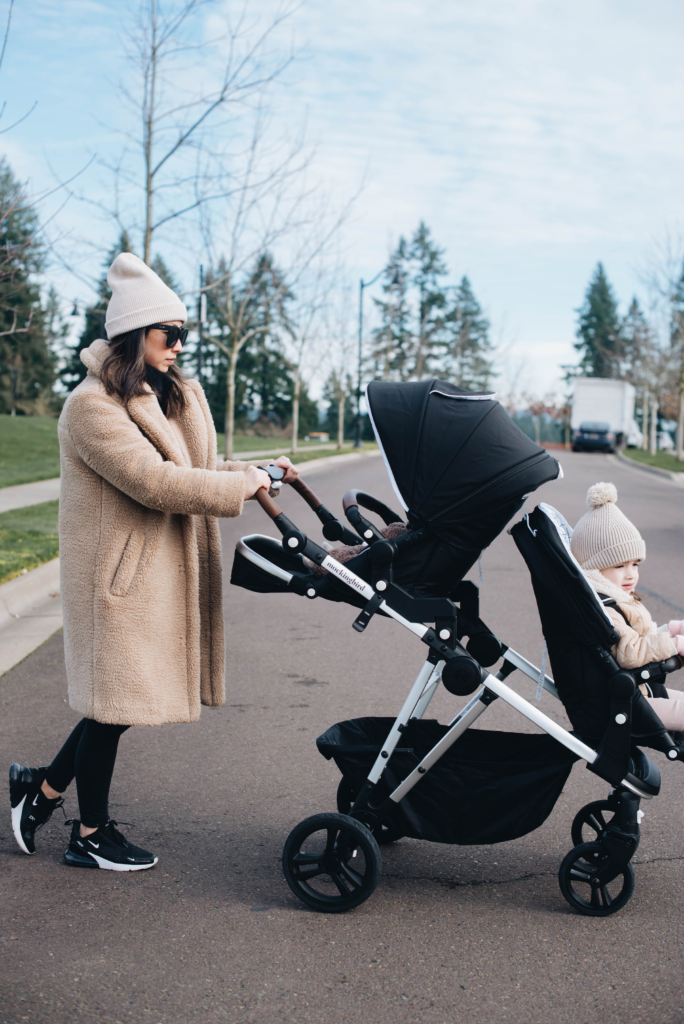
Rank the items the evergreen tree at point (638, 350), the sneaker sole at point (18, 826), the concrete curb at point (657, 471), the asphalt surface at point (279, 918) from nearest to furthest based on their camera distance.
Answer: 1. the asphalt surface at point (279, 918)
2. the sneaker sole at point (18, 826)
3. the concrete curb at point (657, 471)
4. the evergreen tree at point (638, 350)

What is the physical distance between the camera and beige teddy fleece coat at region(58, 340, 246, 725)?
119 inches

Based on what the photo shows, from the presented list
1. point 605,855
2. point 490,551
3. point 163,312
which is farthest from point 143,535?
point 490,551

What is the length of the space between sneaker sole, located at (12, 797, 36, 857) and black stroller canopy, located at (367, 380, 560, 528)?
1819 millimetres

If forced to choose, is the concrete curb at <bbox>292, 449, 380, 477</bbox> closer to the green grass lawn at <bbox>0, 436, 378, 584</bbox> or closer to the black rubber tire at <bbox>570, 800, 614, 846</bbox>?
the green grass lawn at <bbox>0, 436, 378, 584</bbox>

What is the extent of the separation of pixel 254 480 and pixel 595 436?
42.5 m

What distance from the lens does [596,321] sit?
80.2m

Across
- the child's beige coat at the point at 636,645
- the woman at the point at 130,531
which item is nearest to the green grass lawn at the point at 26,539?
the woman at the point at 130,531

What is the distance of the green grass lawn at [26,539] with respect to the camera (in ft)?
27.1

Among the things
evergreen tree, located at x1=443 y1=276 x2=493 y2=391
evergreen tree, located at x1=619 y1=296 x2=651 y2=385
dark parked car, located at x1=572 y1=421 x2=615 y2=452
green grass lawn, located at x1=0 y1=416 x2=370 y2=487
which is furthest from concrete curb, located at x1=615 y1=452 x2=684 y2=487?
evergreen tree, located at x1=443 y1=276 x2=493 y2=391

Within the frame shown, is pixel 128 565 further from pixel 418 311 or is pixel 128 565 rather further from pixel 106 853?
pixel 418 311

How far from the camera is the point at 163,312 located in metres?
3.14

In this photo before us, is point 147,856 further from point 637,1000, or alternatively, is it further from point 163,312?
point 163,312

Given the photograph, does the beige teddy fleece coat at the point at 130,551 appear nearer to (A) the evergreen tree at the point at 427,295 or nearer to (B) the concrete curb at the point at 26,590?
(B) the concrete curb at the point at 26,590

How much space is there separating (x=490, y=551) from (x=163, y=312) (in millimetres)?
8435
